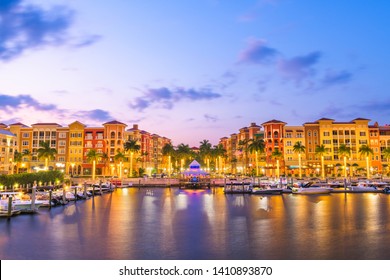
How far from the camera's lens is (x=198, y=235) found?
27719 millimetres

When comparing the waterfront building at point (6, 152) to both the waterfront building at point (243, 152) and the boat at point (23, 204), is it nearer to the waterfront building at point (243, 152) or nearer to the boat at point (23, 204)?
the boat at point (23, 204)

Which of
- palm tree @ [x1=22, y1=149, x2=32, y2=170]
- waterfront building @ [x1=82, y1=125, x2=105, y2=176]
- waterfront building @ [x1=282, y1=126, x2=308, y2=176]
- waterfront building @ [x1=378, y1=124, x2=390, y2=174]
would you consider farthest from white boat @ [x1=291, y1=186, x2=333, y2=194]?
palm tree @ [x1=22, y1=149, x2=32, y2=170]

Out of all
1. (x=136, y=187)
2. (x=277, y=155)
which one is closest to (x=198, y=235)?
(x=136, y=187)

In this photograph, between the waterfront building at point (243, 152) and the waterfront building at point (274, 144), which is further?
the waterfront building at point (243, 152)

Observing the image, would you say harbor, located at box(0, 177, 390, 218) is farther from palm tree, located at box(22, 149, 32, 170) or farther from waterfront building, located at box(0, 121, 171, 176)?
palm tree, located at box(22, 149, 32, 170)

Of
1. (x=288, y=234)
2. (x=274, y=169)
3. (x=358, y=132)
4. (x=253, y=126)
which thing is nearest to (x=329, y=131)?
(x=358, y=132)

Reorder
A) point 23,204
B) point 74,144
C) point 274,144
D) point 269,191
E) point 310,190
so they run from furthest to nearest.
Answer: point 274,144, point 74,144, point 310,190, point 269,191, point 23,204

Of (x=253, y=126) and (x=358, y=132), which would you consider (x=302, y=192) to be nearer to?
(x=358, y=132)

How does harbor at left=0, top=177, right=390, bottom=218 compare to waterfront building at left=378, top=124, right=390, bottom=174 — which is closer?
harbor at left=0, top=177, right=390, bottom=218

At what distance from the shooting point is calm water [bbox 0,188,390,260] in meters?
22.0

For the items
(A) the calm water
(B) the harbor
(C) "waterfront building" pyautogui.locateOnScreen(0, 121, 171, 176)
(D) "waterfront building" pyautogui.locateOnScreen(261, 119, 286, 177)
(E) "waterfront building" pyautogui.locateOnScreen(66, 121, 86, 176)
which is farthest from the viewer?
(D) "waterfront building" pyautogui.locateOnScreen(261, 119, 286, 177)

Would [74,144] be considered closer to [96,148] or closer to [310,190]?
[96,148]

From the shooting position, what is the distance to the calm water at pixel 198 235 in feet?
72.2

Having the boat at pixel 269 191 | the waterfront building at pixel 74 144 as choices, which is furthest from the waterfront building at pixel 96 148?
the boat at pixel 269 191
